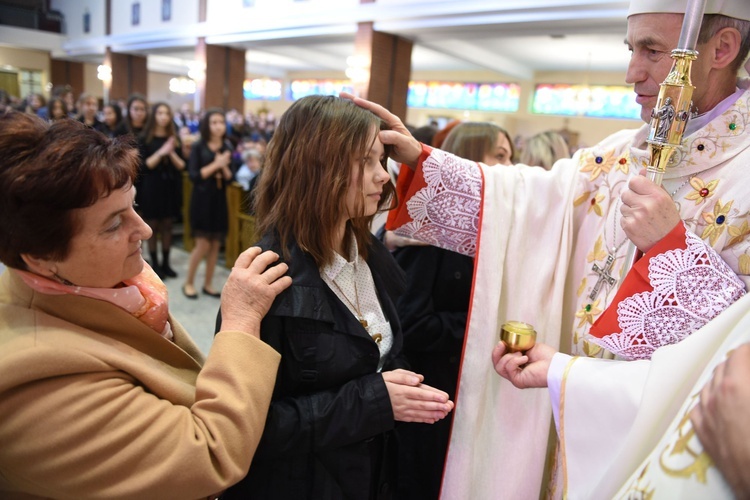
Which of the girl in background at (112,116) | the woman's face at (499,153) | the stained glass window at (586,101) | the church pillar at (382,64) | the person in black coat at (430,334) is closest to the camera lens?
the person in black coat at (430,334)

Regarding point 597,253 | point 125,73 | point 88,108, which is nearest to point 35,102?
point 88,108

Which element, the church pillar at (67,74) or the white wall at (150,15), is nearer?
the white wall at (150,15)

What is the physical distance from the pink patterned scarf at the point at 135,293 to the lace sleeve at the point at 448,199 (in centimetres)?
82

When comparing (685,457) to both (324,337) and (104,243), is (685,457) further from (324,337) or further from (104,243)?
(104,243)

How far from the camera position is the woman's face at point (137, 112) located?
18.1 feet

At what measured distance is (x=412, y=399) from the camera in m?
1.31

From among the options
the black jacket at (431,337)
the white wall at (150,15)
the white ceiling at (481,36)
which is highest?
the white wall at (150,15)

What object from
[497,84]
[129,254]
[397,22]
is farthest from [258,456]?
[497,84]

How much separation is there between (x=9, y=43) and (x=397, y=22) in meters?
15.3

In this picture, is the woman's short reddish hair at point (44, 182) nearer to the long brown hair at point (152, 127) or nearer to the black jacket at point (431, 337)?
the black jacket at point (431, 337)

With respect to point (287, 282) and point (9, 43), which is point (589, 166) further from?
point (9, 43)

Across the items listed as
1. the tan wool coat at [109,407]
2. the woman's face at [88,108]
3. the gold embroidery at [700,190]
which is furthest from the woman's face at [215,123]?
the gold embroidery at [700,190]

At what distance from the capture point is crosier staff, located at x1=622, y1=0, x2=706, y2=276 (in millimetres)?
1077

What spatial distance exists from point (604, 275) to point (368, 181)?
27.0 inches
